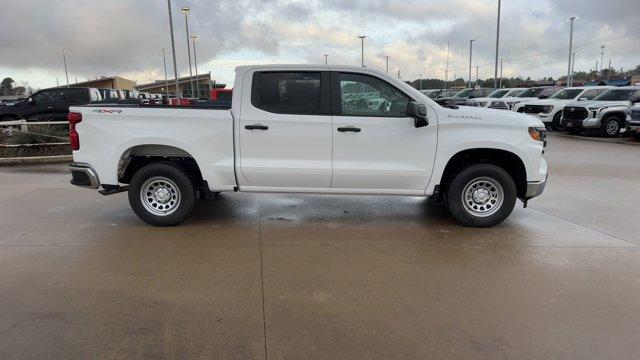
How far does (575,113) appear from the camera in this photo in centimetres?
1822

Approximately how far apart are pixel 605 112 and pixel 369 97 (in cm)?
1517

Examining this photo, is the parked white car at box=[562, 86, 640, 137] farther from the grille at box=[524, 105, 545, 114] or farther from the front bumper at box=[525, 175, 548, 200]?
the front bumper at box=[525, 175, 548, 200]

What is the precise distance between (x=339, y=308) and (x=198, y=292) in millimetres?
1232

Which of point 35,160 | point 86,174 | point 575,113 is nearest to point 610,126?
point 575,113

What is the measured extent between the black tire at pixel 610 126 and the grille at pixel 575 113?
0.68 metres

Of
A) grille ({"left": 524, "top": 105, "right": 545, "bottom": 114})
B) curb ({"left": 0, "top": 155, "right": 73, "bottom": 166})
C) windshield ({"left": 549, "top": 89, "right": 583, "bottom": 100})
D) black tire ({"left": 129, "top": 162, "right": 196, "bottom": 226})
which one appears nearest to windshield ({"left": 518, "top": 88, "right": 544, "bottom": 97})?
windshield ({"left": 549, "top": 89, "right": 583, "bottom": 100})

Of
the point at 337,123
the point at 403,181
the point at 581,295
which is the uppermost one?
the point at 337,123

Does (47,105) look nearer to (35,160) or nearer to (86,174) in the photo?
(35,160)

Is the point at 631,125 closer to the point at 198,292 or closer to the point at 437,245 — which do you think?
the point at 437,245

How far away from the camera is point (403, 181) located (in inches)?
233

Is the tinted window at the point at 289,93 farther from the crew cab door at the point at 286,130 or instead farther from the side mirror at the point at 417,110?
the side mirror at the point at 417,110

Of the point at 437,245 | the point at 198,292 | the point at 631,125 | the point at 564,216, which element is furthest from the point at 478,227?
the point at 631,125

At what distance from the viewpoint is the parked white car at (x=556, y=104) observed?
19.7 m

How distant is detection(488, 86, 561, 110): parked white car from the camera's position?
22.1 meters
